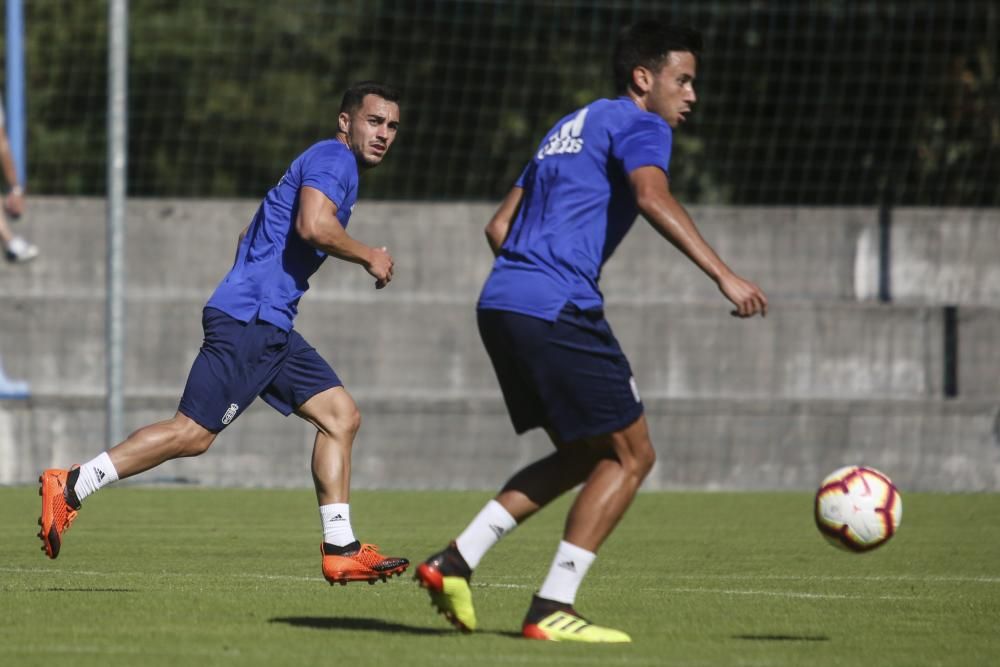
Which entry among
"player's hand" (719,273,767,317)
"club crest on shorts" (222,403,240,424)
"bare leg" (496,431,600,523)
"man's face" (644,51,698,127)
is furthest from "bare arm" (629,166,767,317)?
"club crest on shorts" (222,403,240,424)

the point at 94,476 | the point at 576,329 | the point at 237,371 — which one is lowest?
the point at 94,476

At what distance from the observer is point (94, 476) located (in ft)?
25.3

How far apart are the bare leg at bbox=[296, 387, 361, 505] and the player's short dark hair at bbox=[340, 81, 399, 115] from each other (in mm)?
1296

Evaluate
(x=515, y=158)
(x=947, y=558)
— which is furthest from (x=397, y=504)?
(x=515, y=158)

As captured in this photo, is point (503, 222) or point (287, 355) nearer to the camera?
Result: point (503, 222)

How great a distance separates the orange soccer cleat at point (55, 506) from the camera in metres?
7.52

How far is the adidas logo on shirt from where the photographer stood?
6453 millimetres

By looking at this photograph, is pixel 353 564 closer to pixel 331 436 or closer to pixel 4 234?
pixel 331 436

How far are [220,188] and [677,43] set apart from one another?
27.4 meters

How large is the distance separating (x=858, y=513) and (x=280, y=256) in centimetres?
286

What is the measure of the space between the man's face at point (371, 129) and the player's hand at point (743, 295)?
104 inches

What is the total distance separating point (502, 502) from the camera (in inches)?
250

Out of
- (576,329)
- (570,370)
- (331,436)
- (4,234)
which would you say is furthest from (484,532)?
(4,234)

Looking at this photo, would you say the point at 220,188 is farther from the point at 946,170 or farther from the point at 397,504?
the point at 397,504
